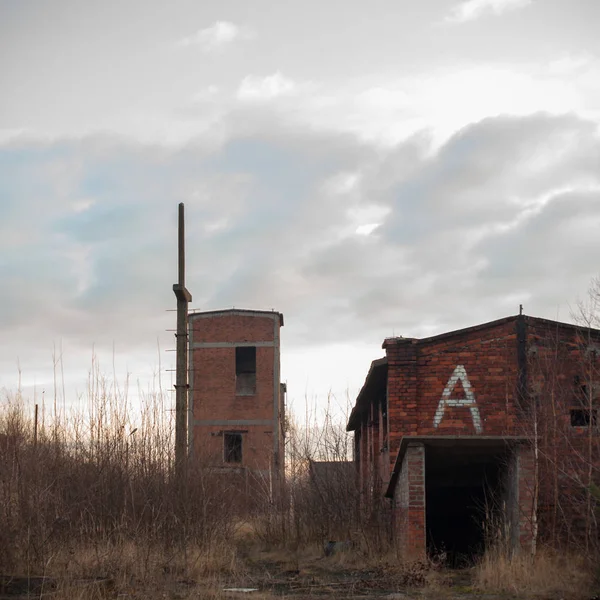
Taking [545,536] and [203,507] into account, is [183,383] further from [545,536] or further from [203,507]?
[545,536]

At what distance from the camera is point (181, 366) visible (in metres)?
17.3

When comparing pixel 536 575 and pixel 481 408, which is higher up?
pixel 481 408

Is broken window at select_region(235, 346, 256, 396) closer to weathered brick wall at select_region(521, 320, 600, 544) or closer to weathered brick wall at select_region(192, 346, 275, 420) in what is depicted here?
weathered brick wall at select_region(192, 346, 275, 420)

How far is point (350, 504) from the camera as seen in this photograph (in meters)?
17.5

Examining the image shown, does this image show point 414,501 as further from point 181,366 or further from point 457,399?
point 181,366

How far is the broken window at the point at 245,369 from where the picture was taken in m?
34.4

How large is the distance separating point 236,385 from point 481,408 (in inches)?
740

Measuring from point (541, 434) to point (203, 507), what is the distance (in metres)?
6.03

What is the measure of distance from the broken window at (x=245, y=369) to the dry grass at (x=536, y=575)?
22.7 meters

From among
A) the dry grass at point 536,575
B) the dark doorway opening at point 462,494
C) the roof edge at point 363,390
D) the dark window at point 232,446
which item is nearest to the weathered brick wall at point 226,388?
the dark window at point 232,446

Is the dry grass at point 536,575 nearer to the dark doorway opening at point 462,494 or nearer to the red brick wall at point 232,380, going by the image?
the dark doorway opening at point 462,494

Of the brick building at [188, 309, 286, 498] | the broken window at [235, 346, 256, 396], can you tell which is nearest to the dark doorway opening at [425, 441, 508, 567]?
the brick building at [188, 309, 286, 498]

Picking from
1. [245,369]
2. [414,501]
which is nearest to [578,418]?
[414,501]

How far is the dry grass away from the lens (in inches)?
422
